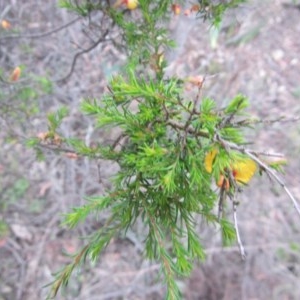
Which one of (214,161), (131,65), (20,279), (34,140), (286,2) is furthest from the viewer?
(286,2)

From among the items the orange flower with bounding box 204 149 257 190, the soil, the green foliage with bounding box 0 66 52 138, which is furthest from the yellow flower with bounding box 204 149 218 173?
the soil

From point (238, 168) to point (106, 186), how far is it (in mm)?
1746

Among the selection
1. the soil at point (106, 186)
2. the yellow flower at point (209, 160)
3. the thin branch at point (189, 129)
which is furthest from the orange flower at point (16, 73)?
the yellow flower at point (209, 160)

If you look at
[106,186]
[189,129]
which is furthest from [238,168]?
[106,186]

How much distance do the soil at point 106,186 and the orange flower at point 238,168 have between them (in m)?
1.69

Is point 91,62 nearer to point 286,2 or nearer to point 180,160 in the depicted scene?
point 286,2

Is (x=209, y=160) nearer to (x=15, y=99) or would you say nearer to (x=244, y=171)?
(x=244, y=171)

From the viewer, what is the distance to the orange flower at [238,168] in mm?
881

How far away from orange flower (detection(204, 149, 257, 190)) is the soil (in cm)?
169

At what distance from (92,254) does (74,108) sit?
107 inches

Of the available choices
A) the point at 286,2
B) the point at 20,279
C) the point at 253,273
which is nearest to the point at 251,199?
the point at 253,273

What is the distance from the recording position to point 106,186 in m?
2.58

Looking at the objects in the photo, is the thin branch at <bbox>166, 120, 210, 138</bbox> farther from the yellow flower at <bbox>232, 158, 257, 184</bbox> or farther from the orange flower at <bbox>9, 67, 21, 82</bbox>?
the orange flower at <bbox>9, 67, 21, 82</bbox>

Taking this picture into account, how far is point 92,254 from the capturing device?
956mm
